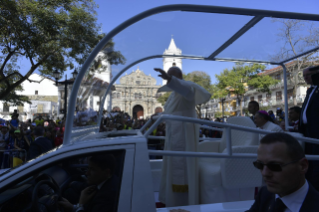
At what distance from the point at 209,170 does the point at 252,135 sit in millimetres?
721

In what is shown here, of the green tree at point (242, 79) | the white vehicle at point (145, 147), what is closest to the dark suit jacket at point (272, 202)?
the white vehicle at point (145, 147)

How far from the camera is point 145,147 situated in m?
1.66

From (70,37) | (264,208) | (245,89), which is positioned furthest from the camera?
(245,89)

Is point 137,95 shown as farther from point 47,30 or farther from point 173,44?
point 173,44

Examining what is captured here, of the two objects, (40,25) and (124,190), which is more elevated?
(40,25)

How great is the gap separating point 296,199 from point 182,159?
186cm

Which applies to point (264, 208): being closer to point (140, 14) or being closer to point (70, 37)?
point (140, 14)

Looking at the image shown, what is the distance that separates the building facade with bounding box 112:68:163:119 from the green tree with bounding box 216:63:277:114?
1332 inches

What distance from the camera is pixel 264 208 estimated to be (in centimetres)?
133

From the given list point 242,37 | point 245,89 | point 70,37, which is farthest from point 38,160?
point 245,89

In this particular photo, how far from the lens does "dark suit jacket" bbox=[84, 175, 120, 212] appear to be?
1.54 meters

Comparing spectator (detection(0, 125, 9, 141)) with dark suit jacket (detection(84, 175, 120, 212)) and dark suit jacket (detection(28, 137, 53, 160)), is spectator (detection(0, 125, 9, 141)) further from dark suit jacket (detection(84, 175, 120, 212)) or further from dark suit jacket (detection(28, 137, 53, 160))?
dark suit jacket (detection(84, 175, 120, 212))

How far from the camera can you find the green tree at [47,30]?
5.96 meters

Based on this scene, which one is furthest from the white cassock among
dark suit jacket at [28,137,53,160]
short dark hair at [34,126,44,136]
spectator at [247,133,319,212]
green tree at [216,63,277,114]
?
green tree at [216,63,277,114]
